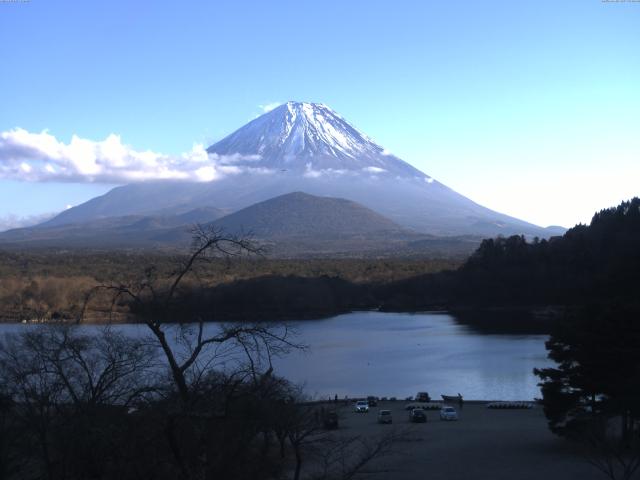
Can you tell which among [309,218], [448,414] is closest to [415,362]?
[448,414]

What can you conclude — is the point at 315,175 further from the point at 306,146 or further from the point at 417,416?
the point at 417,416

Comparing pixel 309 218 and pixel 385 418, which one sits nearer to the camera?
pixel 385 418

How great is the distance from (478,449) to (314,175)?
11472cm

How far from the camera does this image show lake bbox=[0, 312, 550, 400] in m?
17.9

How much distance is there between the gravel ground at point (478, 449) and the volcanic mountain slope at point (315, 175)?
103368 mm

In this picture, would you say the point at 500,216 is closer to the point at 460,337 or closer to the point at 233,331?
the point at 460,337

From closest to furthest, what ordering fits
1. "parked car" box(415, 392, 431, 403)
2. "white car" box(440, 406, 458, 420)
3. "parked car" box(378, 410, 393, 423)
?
1. "parked car" box(378, 410, 393, 423)
2. "white car" box(440, 406, 458, 420)
3. "parked car" box(415, 392, 431, 403)

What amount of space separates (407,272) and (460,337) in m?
18.9

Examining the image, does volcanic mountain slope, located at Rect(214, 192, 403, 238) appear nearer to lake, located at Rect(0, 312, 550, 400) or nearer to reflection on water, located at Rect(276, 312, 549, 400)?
lake, located at Rect(0, 312, 550, 400)

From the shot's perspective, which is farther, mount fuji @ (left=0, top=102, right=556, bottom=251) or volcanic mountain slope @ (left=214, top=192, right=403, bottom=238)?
mount fuji @ (left=0, top=102, right=556, bottom=251)

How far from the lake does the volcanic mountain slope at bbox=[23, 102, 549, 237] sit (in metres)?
88.5

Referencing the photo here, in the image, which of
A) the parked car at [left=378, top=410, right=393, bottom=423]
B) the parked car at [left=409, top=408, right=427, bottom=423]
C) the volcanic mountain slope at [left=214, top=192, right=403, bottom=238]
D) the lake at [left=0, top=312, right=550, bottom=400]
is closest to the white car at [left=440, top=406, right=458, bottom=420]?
the parked car at [left=409, top=408, right=427, bottom=423]

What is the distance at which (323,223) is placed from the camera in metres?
101

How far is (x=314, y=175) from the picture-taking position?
4884 inches
